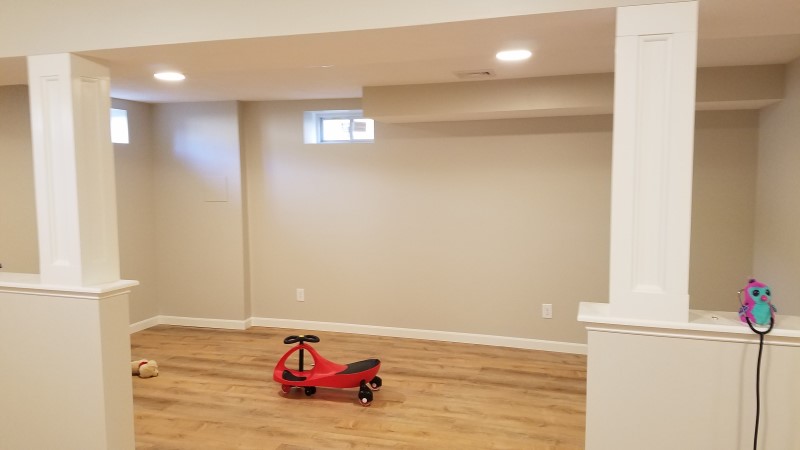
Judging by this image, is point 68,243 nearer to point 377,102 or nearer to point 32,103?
point 32,103

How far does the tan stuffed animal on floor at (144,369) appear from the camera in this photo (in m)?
4.19

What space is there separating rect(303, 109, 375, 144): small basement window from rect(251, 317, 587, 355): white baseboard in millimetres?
1763

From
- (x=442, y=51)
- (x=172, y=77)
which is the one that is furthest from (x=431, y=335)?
(x=442, y=51)

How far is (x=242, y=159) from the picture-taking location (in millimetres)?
5418

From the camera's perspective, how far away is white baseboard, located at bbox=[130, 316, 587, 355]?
4.77 meters

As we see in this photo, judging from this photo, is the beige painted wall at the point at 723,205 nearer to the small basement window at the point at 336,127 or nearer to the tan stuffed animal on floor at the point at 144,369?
the small basement window at the point at 336,127

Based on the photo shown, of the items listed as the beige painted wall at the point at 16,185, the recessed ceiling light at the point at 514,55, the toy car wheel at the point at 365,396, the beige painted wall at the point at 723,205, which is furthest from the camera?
the beige painted wall at the point at 16,185

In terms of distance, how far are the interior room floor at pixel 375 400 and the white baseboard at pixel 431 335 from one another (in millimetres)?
88

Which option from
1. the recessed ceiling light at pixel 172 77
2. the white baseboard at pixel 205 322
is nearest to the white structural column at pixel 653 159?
the recessed ceiling light at pixel 172 77

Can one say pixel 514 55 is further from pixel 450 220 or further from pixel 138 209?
pixel 138 209

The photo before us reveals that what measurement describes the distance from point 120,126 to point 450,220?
3.23 meters

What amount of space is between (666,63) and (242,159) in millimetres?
4267

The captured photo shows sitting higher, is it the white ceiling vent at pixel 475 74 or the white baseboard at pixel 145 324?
the white ceiling vent at pixel 475 74

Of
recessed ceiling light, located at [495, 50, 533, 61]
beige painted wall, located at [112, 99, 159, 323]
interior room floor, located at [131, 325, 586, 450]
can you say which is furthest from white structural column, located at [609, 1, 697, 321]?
beige painted wall, located at [112, 99, 159, 323]
